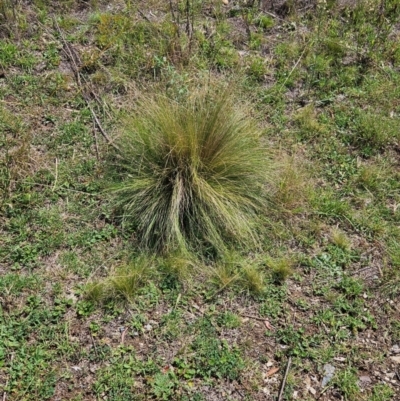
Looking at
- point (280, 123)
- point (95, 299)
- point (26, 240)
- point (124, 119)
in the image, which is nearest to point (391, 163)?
point (280, 123)

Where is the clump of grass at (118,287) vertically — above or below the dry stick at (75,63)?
below

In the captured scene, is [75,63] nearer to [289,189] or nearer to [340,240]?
[289,189]

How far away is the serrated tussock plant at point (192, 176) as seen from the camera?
3225 millimetres

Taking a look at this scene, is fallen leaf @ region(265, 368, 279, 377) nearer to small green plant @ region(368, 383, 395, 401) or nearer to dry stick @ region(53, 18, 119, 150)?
small green plant @ region(368, 383, 395, 401)

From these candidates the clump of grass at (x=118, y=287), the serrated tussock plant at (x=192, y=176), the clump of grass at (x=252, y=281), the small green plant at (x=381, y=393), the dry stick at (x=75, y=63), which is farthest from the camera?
the dry stick at (x=75, y=63)

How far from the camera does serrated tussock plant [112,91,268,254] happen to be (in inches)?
127

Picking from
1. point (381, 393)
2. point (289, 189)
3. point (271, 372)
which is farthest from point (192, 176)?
point (381, 393)

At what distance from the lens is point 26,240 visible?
3.25 m

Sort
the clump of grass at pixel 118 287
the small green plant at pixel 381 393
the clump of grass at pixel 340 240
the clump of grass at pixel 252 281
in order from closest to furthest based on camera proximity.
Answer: the small green plant at pixel 381 393, the clump of grass at pixel 118 287, the clump of grass at pixel 252 281, the clump of grass at pixel 340 240

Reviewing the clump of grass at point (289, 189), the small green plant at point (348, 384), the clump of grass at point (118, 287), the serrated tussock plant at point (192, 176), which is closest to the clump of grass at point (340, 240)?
the clump of grass at point (289, 189)

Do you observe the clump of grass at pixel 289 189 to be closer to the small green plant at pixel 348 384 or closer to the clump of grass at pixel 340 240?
the clump of grass at pixel 340 240

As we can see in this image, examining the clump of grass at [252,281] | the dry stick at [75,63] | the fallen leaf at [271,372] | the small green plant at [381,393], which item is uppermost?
the dry stick at [75,63]

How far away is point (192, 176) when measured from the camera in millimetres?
3273

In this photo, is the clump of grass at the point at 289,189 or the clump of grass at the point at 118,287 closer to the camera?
the clump of grass at the point at 118,287
